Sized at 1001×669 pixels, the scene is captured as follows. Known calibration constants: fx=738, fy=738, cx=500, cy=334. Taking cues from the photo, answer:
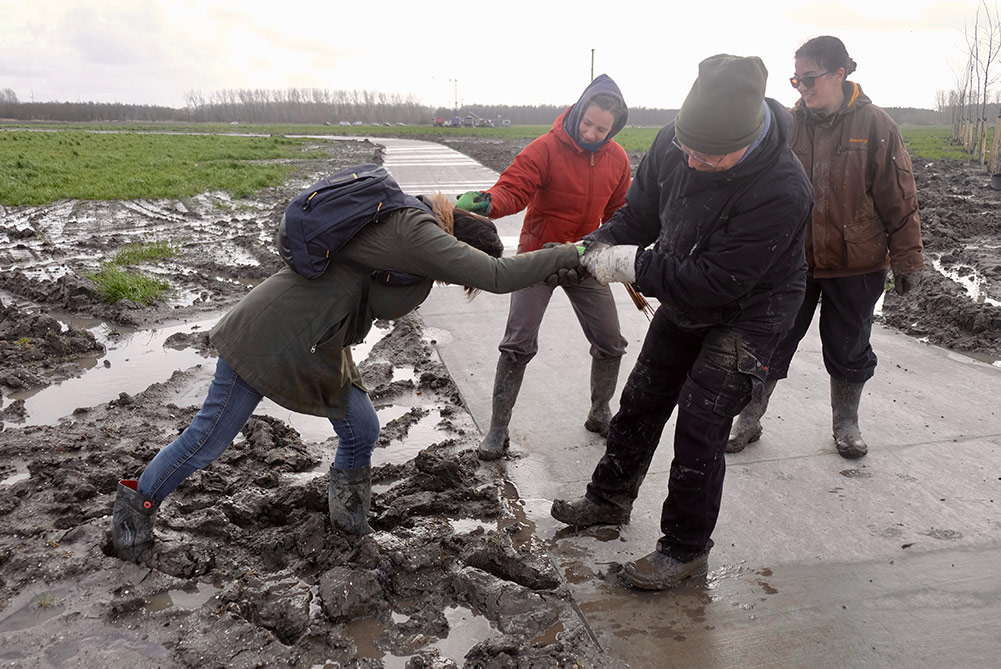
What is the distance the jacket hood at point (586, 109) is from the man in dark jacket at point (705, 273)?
2.21 ft

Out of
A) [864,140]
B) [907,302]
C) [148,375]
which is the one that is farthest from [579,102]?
[907,302]

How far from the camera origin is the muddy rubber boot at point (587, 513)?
3.45 metres

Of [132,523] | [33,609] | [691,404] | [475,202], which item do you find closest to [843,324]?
[691,404]

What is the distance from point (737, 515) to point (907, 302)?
4.57 m

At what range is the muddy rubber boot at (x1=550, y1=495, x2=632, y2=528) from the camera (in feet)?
11.3

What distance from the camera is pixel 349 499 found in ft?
10.6

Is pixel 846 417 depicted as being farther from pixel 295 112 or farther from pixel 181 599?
pixel 295 112

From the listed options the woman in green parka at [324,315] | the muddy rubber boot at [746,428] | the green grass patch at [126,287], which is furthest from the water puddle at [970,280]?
the green grass patch at [126,287]

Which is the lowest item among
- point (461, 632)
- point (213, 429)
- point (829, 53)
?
point (461, 632)

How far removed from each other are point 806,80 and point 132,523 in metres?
3.79

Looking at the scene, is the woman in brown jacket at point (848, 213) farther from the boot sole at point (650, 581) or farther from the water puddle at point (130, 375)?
the water puddle at point (130, 375)

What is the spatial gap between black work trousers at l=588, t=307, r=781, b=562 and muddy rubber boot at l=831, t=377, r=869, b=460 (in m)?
1.41

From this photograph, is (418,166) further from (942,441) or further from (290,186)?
(942,441)

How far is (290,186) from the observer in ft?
57.2
